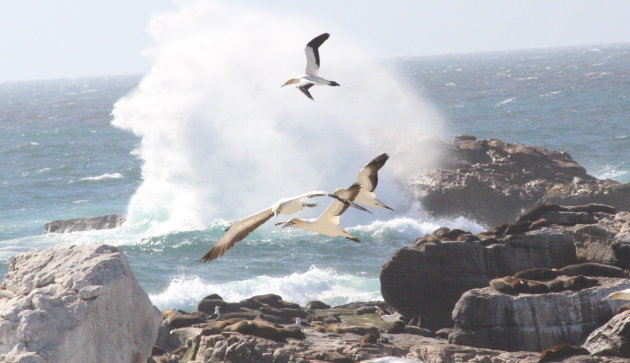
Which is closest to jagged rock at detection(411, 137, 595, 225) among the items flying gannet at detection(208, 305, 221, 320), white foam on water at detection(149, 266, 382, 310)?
white foam on water at detection(149, 266, 382, 310)

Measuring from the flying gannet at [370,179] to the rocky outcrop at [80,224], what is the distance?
3165cm

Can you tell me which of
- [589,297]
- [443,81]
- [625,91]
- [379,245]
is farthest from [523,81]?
[589,297]

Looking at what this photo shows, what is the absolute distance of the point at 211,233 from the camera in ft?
146

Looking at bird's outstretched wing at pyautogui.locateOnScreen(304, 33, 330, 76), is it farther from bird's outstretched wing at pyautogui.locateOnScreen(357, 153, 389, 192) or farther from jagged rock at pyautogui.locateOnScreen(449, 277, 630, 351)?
jagged rock at pyautogui.locateOnScreen(449, 277, 630, 351)

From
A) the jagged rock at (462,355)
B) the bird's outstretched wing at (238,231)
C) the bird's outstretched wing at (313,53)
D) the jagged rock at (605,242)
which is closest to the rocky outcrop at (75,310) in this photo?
the bird's outstretched wing at (238,231)

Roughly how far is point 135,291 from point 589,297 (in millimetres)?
8813

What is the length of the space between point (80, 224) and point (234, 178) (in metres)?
8.51

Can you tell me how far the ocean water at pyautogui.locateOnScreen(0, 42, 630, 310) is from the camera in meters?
36.1

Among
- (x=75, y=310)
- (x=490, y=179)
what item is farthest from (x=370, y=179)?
(x=490, y=179)

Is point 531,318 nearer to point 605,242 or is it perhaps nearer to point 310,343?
point 310,343

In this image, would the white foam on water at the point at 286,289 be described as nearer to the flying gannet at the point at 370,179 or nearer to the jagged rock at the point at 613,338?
the jagged rock at the point at 613,338

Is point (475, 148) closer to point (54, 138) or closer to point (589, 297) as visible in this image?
point (589, 297)

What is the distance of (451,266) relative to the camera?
82.5 ft

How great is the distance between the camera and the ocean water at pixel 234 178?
36125mm
